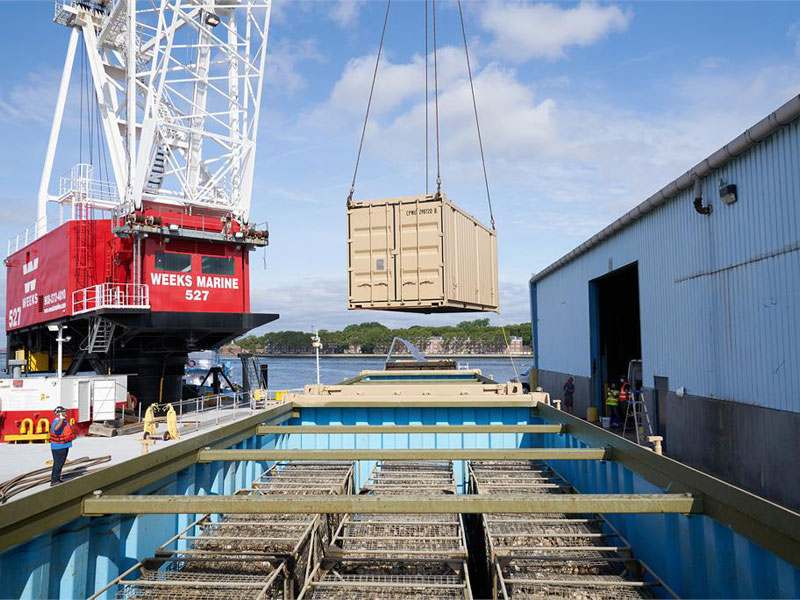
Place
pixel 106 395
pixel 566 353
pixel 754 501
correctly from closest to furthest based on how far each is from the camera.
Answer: pixel 754 501 < pixel 106 395 < pixel 566 353

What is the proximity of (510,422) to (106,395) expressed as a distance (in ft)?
31.5

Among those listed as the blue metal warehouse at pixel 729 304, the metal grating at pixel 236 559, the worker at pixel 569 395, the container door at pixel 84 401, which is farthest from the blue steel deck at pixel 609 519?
the worker at pixel 569 395

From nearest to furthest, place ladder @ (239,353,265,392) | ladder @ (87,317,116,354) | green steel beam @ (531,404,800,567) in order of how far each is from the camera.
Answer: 1. green steel beam @ (531,404,800,567)
2. ladder @ (87,317,116,354)
3. ladder @ (239,353,265,392)

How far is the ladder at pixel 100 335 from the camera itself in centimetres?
2048

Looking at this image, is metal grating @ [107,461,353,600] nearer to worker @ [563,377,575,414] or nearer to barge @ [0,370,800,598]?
barge @ [0,370,800,598]

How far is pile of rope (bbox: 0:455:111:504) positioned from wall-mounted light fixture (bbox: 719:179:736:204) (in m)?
14.7

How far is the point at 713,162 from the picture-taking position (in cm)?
1462

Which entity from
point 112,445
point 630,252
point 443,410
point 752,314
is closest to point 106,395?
point 112,445

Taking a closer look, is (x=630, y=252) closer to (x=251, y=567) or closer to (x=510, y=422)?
(x=510, y=422)

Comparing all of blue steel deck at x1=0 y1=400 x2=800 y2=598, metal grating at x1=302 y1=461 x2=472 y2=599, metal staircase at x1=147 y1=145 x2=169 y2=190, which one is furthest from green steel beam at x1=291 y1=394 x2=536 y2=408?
metal staircase at x1=147 y1=145 x2=169 y2=190

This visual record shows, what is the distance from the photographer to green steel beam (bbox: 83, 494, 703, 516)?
222 inches

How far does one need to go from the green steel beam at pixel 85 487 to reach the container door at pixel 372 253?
6072 mm

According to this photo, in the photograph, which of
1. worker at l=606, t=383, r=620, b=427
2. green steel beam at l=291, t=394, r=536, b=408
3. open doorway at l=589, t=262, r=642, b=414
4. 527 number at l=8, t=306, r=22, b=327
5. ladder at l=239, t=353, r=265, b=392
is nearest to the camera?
green steel beam at l=291, t=394, r=536, b=408

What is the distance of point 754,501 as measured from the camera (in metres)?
5.01
